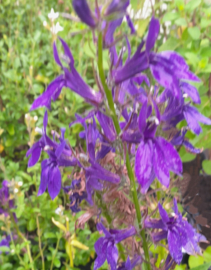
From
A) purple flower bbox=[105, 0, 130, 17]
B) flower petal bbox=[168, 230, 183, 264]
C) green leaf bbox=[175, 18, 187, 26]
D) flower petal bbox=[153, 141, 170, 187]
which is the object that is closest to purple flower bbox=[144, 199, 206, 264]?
flower petal bbox=[168, 230, 183, 264]

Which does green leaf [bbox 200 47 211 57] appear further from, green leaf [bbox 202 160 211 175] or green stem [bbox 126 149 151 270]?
green stem [bbox 126 149 151 270]

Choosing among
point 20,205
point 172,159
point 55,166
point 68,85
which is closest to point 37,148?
point 55,166

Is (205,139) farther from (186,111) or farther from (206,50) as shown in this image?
(186,111)

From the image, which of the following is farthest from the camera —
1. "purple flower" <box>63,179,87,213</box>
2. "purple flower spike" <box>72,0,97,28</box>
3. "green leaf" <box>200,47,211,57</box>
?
"green leaf" <box>200,47,211,57</box>

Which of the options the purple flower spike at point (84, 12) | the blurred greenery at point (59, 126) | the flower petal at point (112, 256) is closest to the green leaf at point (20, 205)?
the blurred greenery at point (59, 126)

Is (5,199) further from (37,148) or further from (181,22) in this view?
(181,22)

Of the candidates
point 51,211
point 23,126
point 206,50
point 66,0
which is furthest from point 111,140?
point 66,0
